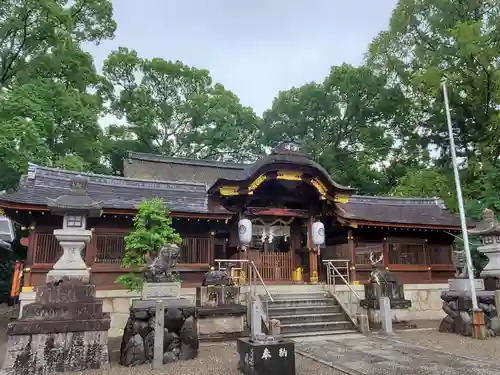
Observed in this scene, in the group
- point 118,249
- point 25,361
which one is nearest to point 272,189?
point 118,249

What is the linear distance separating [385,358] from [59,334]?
6481 millimetres

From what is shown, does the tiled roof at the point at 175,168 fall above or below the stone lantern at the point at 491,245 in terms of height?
above

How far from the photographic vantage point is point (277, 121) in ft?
111

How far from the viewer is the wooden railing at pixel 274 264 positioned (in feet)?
46.5

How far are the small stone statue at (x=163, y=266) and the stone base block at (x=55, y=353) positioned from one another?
4.84 feet

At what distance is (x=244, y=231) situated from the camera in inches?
519

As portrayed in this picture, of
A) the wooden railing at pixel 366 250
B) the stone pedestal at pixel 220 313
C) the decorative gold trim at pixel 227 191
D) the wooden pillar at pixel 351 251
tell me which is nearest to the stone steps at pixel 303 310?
the stone pedestal at pixel 220 313

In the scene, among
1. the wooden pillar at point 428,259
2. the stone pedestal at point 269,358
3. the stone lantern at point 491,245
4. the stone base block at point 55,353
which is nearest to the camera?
the stone pedestal at point 269,358

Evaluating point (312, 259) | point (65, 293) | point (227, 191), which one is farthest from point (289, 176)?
point (65, 293)

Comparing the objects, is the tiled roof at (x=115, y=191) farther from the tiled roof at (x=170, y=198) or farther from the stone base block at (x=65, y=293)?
the stone base block at (x=65, y=293)

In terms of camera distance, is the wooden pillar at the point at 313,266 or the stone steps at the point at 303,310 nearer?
the stone steps at the point at 303,310

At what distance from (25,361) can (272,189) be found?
985 cm

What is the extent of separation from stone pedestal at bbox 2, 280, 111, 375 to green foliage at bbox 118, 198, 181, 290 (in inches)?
106

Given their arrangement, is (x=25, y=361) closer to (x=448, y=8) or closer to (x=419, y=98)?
(x=419, y=98)
